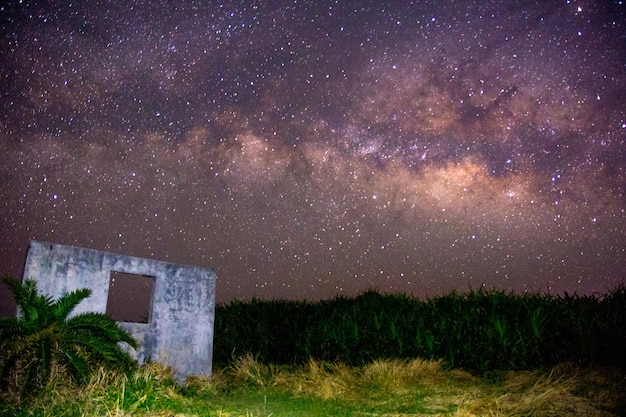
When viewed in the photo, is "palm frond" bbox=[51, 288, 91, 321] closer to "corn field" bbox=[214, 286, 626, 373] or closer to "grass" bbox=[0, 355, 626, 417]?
"grass" bbox=[0, 355, 626, 417]

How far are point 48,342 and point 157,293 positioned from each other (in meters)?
3.93

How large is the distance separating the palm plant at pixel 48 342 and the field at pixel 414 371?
0.27m

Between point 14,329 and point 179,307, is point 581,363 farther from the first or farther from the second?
point 14,329

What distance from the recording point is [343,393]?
10133 millimetres

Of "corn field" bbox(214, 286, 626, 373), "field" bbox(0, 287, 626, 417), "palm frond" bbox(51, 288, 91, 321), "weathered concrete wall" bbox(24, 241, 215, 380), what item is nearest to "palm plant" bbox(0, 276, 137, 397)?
"palm frond" bbox(51, 288, 91, 321)

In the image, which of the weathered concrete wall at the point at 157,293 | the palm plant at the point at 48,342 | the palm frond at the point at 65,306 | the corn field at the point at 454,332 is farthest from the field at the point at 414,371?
the palm frond at the point at 65,306

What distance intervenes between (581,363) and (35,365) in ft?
33.4

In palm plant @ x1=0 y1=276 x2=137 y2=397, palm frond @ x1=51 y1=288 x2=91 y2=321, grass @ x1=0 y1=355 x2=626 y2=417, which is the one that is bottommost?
grass @ x1=0 y1=355 x2=626 y2=417

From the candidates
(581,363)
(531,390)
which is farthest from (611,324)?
(531,390)

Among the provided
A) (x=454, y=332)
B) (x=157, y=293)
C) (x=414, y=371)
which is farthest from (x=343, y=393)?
(x=157, y=293)

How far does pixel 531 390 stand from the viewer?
8.37 meters

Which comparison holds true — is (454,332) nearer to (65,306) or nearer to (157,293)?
(157,293)

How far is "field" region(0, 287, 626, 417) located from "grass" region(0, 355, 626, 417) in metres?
0.03

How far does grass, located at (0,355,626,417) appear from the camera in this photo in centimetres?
676
